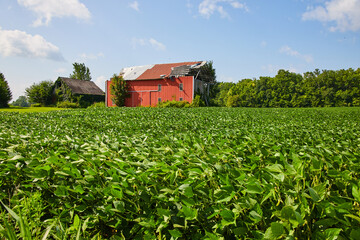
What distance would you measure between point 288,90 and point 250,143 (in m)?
93.7

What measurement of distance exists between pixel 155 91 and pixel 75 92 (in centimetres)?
2361

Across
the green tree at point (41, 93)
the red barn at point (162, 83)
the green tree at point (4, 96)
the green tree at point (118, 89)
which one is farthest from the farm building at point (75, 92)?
the green tree at point (118, 89)

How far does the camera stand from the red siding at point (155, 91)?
40875 millimetres

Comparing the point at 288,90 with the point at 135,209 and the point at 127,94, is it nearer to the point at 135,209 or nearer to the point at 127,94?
the point at 127,94

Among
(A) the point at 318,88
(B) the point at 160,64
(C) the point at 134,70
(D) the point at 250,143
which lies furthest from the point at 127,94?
(A) the point at 318,88

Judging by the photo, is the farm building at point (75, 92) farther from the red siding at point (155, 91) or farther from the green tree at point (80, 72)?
the green tree at point (80, 72)

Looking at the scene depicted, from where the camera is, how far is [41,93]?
5572 centimetres

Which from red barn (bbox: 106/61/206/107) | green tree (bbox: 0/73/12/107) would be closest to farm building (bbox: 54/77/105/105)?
red barn (bbox: 106/61/206/107)

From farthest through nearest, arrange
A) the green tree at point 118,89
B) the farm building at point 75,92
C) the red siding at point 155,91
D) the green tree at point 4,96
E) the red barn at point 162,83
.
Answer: the farm building at point 75,92
the green tree at point 4,96
the green tree at point 118,89
the red barn at point 162,83
the red siding at point 155,91

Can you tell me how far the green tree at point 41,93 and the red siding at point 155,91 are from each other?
20.4 m

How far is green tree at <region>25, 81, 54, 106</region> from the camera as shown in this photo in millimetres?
55375

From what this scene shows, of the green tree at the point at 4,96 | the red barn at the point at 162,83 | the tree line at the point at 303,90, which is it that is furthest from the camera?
the tree line at the point at 303,90

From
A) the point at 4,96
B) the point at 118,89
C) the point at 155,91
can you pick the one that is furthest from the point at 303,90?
the point at 4,96

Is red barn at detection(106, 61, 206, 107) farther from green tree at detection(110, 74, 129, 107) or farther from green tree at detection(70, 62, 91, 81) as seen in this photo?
green tree at detection(70, 62, 91, 81)
